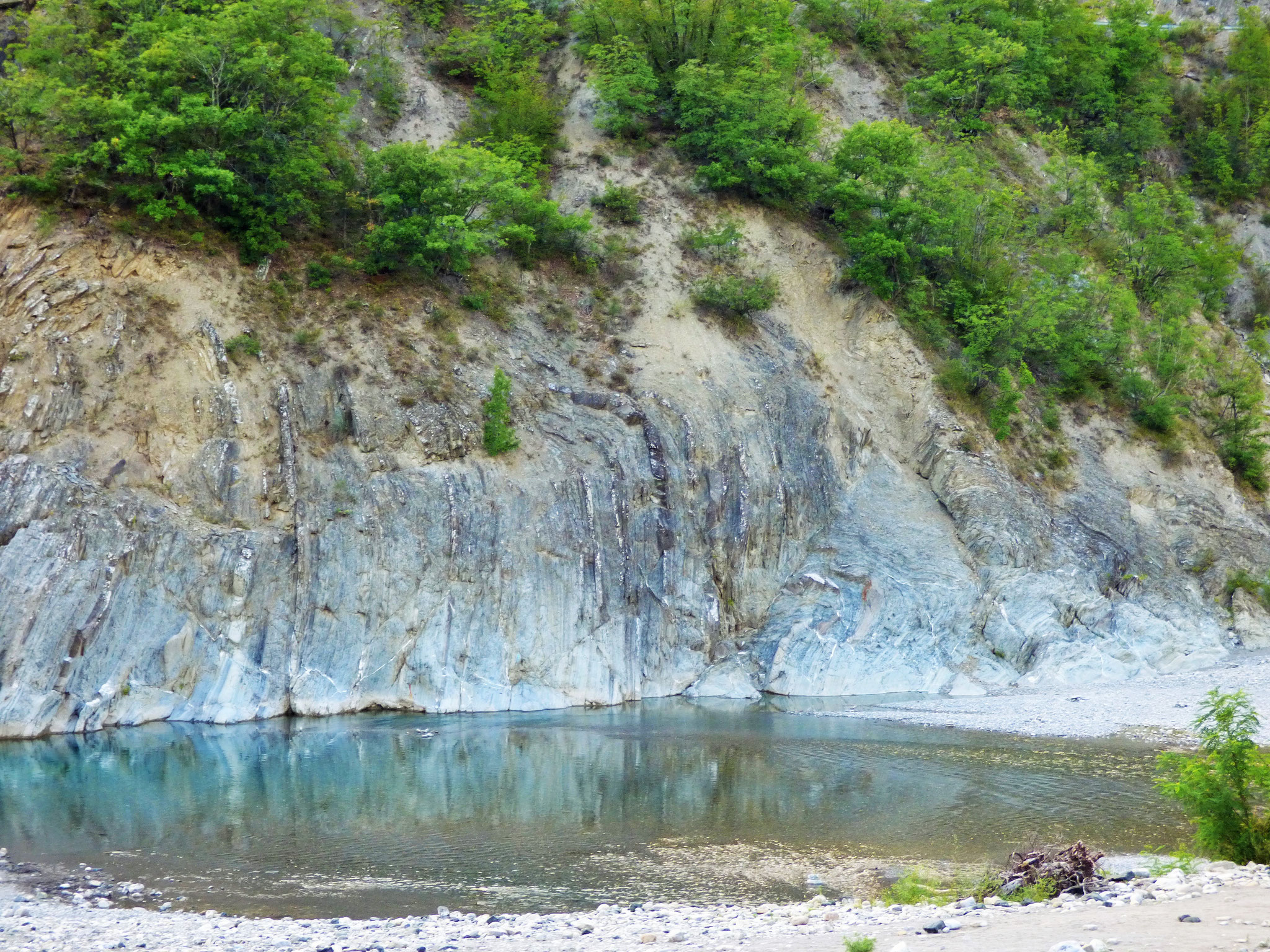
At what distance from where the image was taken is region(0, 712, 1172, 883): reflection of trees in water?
17.4 m

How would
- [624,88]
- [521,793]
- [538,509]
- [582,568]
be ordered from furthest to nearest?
1. [624,88]
2. [538,509]
3. [582,568]
4. [521,793]

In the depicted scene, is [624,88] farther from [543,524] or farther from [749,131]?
[543,524]

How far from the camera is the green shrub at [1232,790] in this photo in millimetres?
12492

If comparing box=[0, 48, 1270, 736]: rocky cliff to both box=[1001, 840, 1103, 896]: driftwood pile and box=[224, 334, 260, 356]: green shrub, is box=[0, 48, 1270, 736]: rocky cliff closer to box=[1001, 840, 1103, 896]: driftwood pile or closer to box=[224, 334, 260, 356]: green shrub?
box=[224, 334, 260, 356]: green shrub

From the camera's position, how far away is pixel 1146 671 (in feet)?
110

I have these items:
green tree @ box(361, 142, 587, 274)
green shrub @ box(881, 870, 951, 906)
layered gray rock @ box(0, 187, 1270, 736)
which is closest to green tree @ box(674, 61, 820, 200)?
layered gray rock @ box(0, 187, 1270, 736)

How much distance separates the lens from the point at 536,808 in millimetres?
19688

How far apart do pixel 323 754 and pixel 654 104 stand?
31943 mm

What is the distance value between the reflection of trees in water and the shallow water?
2.4 inches

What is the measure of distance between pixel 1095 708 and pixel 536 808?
16.8 metres

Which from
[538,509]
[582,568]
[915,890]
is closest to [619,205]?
[538,509]

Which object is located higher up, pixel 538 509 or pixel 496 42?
pixel 496 42

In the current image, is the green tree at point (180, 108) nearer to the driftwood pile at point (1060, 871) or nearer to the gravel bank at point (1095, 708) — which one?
the gravel bank at point (1095, 708)

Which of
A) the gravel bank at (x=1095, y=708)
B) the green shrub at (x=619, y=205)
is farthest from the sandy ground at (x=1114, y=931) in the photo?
the green shrub at (x=619, y=205)
